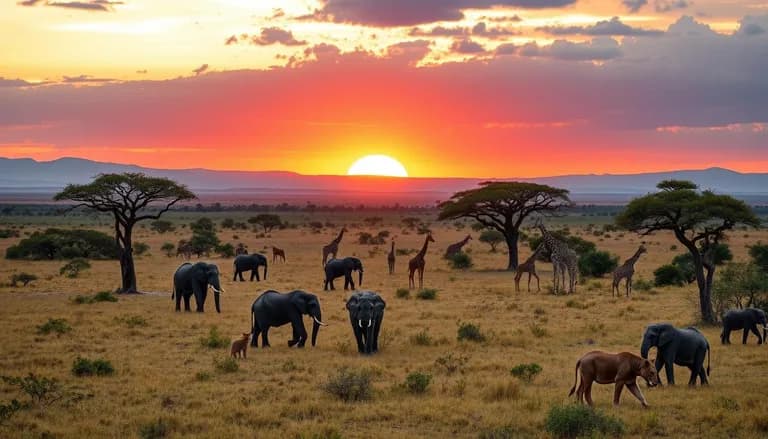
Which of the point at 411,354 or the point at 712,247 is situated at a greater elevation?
the point at 712,247

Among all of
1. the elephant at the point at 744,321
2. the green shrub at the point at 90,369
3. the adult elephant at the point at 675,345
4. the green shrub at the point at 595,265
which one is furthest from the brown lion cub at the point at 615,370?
the green shrub at the point at 595,265

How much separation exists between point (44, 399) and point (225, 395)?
3087 millimetres

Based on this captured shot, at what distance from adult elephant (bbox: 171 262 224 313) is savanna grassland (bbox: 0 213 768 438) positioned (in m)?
0.69

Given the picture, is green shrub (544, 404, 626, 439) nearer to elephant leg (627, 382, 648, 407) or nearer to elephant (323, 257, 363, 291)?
elephant leg (627, 382, 648, 407)

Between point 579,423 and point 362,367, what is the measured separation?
6.39m

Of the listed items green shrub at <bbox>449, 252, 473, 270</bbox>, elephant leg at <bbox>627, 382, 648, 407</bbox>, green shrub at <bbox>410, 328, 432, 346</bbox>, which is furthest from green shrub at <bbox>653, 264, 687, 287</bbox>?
elephant leg at <bbox>627, 382, 648, 407</bbox>

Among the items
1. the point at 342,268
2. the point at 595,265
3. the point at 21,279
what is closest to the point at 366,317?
the point at 342,268

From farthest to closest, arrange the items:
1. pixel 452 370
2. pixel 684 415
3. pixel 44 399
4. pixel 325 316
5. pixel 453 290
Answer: pixel 453 290, pixel 325 316, pixel 452 370, pixel 44 399, pixel 684 415

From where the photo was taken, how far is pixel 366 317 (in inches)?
777

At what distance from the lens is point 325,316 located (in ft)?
88.9

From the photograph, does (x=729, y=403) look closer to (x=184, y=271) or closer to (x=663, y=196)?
(x=663, y=196)

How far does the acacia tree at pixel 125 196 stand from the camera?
33625 mm

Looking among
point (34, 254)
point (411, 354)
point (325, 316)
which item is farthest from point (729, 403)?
point (34, 254)

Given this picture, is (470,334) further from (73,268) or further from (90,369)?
(73,268)
